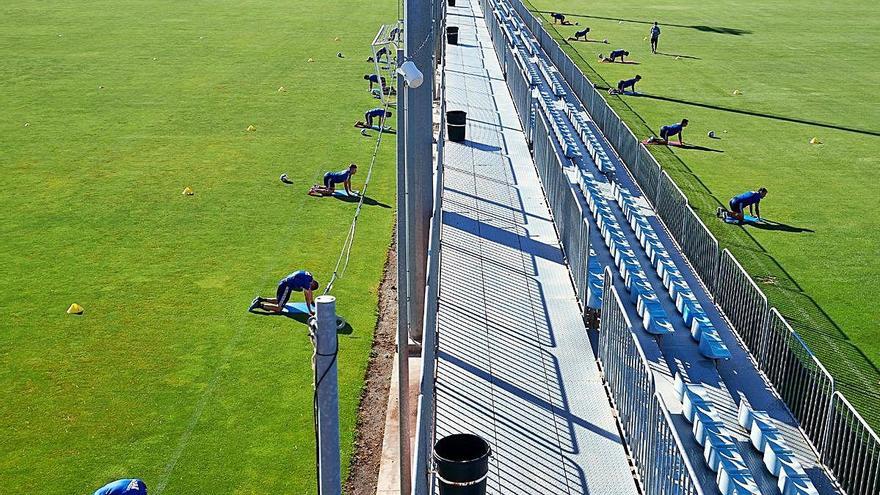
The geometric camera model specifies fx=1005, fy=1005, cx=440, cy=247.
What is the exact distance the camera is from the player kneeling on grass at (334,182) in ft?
72.1

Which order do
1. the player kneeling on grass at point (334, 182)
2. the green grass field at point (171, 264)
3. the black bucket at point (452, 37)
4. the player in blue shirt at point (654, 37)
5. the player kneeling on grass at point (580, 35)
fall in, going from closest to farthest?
the green grass field at point (171, 264), the player kneeling on grass at point (334, 182), the black bucket at point (452, 37), the player in blue shirt at point (654, 37), the player kneeling on grass at point (580, 35)

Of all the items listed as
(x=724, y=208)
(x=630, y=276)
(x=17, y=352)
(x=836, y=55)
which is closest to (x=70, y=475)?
(x=17, y=352)

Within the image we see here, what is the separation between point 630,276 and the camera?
1541cm

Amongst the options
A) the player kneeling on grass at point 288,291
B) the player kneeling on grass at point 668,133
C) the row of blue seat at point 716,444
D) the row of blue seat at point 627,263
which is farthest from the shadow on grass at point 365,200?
the row of blue seat at point 716,444

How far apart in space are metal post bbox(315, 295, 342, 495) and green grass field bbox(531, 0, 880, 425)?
9.40 meters

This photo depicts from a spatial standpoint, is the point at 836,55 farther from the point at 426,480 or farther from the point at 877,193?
the point at 426,480

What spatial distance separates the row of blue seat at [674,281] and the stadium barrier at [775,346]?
16.2 inches

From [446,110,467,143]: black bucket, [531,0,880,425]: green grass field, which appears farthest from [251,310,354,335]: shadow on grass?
[446,110,467,143]: black bucket

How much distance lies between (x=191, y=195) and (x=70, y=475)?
11672mm

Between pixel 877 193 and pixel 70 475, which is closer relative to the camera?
pixel 70 475

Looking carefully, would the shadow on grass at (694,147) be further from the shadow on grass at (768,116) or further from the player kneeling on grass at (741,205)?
the player kneeling on grass at (741,205)

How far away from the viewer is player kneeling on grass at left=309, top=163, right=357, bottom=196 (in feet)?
72.1

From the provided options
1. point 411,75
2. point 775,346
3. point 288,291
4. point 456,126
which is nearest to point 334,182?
point 456,126

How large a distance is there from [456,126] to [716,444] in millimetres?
14679
